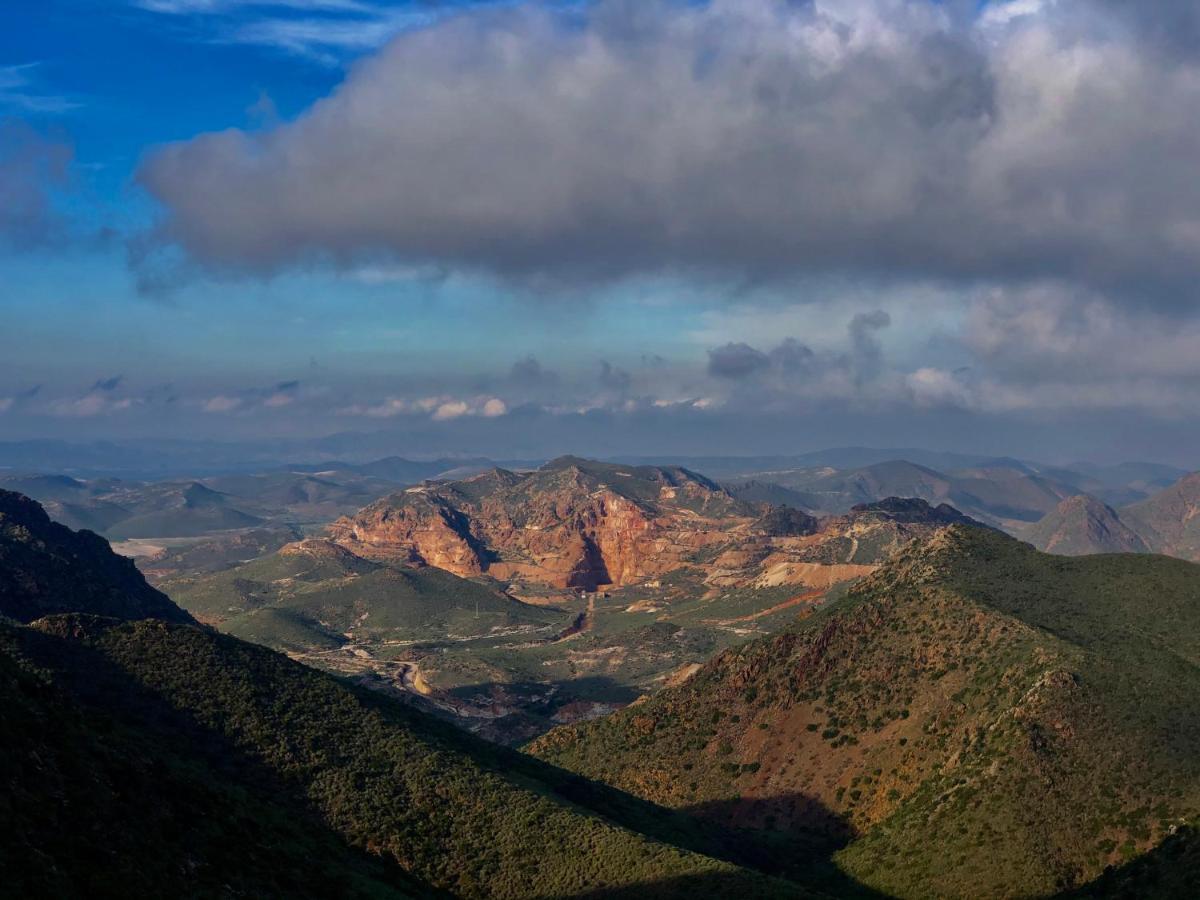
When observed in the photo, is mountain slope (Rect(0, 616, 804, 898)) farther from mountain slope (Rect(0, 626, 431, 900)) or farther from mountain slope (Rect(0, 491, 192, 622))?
mountain slope (Rect(0, 491, 192, 622))

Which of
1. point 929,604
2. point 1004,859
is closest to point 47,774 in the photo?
point 1004,859

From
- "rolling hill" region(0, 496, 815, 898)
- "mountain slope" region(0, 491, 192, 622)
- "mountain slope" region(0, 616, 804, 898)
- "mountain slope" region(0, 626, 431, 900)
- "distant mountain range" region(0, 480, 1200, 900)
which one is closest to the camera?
"mountain slope" region(0, 626, 431, 900)

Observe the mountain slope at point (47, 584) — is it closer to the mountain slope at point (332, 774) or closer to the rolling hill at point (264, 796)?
the rolling hill at point (264, 796)

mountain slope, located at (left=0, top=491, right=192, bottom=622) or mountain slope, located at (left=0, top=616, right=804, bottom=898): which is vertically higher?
mountain slope, located at (left=0, top=491, right=192, bottom=622)

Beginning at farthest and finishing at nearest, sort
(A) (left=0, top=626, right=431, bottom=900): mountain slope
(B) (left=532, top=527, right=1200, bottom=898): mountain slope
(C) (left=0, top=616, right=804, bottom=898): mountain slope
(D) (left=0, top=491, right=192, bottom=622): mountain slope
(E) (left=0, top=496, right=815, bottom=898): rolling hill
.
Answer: (D) (left=0, top=491, right=192, bottom=622): mountain slope
(B) (left=532, top=527, right=1200, bottom=898): mountain slope
(C) (left=0, top=616, right=804, bottom=898): mountain slope
(E) (left=0, top=496, right=815, bottom=898): rolling hill
(A) (left=0, top=626, right=431, bottom=900): mountain slope

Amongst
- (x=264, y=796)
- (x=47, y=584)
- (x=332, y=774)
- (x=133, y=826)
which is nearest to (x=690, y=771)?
(x=332, y=774)

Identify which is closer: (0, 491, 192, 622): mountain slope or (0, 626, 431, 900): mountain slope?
(0, 626, 431, 900): mountain slope

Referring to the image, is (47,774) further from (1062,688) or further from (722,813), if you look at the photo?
(1062,688)

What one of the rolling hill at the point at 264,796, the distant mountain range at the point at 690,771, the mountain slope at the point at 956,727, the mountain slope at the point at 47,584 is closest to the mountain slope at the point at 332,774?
the rolling hill at the point at 264,796

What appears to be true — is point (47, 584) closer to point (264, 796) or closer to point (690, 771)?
point (264, 796)

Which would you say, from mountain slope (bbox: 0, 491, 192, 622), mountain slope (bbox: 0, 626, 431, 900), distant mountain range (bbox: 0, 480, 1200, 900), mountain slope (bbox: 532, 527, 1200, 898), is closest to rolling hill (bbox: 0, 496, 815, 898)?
mountain slope (bbox: 0, 626, 431, 900)
